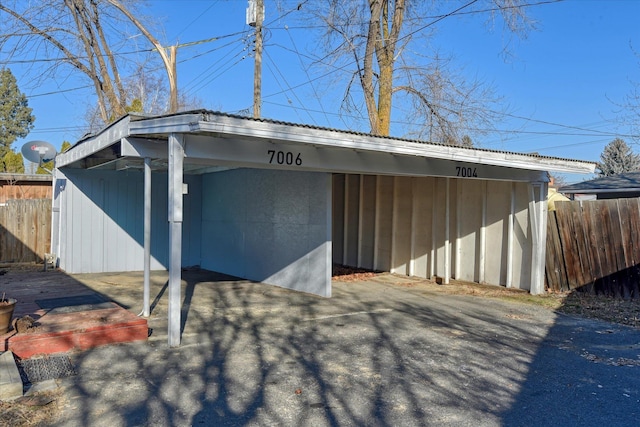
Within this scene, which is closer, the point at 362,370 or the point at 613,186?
the point at 362,370

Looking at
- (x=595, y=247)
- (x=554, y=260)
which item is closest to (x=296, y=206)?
(x=554, y=260)

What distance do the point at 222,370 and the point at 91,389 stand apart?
1134 millimetres

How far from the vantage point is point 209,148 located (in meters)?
5.65

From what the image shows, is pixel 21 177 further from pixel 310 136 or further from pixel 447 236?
pixel 447 236

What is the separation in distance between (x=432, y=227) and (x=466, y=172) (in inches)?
106

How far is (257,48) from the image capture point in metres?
14.7

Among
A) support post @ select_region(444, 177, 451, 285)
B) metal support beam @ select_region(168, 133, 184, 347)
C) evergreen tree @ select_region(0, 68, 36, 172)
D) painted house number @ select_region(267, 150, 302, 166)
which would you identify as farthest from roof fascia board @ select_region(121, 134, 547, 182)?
evergreen tree @ select_region(0, 68, 36, 172)

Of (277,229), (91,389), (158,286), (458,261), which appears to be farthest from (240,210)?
(91,389)

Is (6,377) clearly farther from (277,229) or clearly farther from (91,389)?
(277,229)

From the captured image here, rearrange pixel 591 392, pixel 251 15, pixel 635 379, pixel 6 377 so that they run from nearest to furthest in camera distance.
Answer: pixel 6 377 < pixel 591 392 < pixel 635 379 < pixel 251 15

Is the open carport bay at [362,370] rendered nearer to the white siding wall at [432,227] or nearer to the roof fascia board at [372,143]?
the white siding wall at [432,227]

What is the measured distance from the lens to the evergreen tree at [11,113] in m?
34.4

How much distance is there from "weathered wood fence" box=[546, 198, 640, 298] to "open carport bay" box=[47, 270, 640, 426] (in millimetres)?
1631

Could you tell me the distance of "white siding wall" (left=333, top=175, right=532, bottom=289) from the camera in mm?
9562
